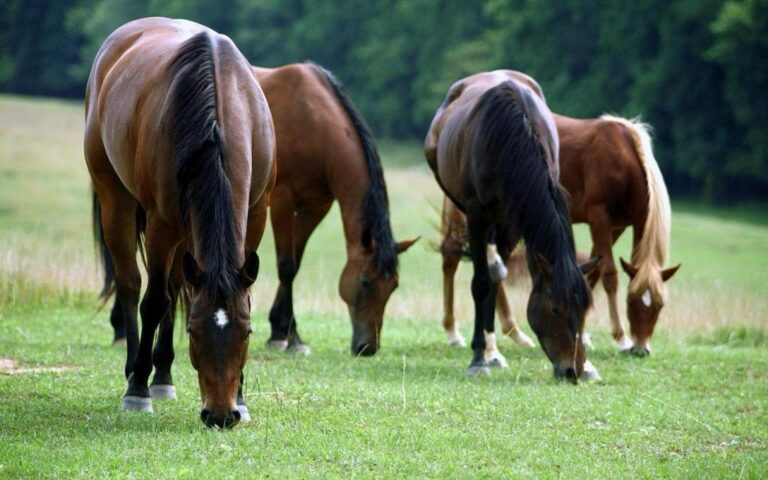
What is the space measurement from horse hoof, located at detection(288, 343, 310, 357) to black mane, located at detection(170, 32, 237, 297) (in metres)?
4.02

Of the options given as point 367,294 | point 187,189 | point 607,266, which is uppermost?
point 187,189

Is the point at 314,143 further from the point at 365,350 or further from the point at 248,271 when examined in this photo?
the point at 248,271

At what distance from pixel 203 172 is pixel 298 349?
4378mm

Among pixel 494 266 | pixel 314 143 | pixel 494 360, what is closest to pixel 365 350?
pixel 494 360

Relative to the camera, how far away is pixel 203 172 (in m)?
6.12

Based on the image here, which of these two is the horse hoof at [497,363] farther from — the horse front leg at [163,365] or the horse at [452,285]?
the horse front leg at [163,365]

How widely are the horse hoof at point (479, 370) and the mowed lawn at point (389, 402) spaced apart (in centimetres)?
14

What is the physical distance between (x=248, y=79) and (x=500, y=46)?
53465mm

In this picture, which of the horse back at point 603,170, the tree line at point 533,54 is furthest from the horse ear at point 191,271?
the tree line at point 533,54

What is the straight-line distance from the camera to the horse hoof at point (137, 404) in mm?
6785

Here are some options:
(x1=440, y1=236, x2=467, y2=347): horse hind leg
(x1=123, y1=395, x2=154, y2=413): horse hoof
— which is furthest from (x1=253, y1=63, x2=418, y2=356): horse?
(x1=123, y1=395, x2=154, y2=413): horse hoof

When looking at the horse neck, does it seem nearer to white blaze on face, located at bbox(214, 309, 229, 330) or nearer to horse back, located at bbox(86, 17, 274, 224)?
horse back, located at bbox(86, 17, 274, 224)

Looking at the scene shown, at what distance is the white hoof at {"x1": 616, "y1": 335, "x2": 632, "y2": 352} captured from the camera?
37.0 feet

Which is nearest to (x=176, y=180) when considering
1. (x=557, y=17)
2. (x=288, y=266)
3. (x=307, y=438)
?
(x=307, y=438)
